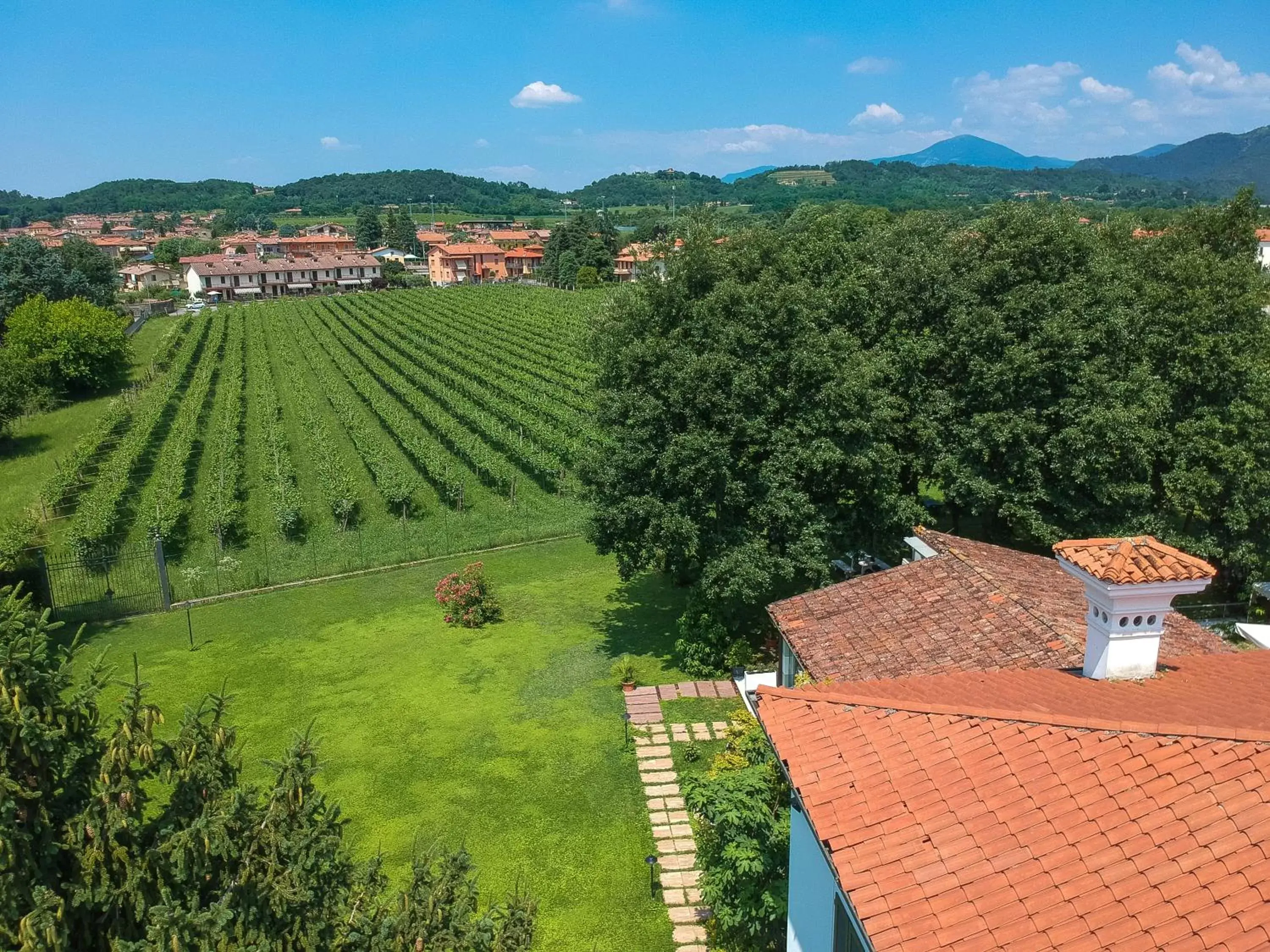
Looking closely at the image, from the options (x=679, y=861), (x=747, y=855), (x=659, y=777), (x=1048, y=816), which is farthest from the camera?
(x=659, y=777)

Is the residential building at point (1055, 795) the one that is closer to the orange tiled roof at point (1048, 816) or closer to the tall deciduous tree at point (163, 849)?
the orange tiled roof at point (1048, 816)

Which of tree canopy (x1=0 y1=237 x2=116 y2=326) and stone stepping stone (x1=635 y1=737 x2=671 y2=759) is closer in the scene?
stone stepping stone (x1=635 y1=737 x2=671 y2=759)

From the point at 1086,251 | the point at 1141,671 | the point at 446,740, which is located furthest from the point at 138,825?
the point at 1086,251

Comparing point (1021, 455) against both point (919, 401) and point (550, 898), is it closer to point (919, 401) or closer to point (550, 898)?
point (919, 401)

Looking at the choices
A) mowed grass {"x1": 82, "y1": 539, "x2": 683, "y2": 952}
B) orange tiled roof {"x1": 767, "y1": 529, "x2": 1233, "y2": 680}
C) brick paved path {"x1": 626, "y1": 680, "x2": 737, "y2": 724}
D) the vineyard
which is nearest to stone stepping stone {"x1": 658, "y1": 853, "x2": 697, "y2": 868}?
mowed grass {"x1": 82, "y1": 539, "x2": 683, "y2": 952}

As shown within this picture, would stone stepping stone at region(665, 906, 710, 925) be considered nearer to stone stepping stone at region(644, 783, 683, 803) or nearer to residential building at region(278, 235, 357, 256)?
stone stepping stone at region(644, 783, 683, 803)

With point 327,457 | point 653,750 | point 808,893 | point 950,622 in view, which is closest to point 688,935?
point 808,893

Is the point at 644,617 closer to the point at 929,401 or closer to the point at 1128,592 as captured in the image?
the point at 929,401
